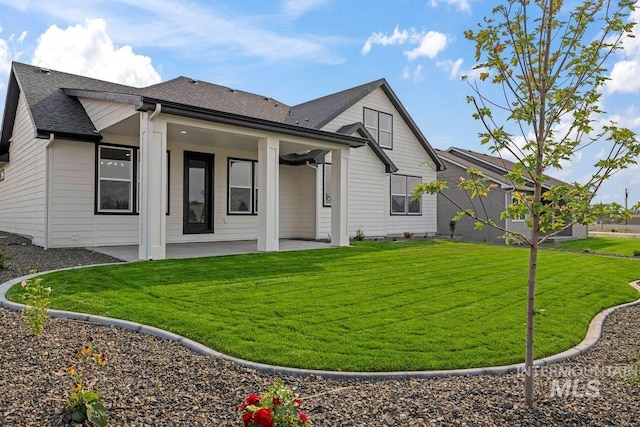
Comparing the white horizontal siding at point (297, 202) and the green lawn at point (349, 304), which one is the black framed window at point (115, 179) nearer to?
the green lawn at point (349, 304)

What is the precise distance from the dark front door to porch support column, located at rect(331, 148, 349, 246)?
3716mm

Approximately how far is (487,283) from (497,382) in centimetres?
446

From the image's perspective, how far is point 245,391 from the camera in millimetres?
3260

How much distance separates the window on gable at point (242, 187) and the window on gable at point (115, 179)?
297 cm

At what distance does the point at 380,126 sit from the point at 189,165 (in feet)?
26.4

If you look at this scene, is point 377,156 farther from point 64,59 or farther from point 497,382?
point 497,382

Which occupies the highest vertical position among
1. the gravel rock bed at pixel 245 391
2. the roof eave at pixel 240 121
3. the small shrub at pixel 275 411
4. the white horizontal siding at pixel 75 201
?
the roof eave at pixel 240 121

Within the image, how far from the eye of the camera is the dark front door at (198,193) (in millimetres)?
12461

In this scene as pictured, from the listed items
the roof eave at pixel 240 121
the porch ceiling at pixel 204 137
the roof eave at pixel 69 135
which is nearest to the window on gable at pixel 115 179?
the roof eave at pixel 69 135

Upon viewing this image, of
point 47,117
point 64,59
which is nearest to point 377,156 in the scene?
point 47,117

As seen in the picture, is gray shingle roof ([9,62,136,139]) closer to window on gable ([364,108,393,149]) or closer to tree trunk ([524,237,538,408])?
window on gable ([364,108,393,149])

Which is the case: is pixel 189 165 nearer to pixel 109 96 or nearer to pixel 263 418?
pixel 109 96

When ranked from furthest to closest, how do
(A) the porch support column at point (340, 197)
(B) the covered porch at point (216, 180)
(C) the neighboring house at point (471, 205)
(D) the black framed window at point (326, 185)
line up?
(C) the neighboring house at point (471, 205), (D) the black framed window at point (326, 185), (A) the porch support column at point (340, 197), (B) the covered porch at point (216, 180)

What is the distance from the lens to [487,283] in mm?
7785
